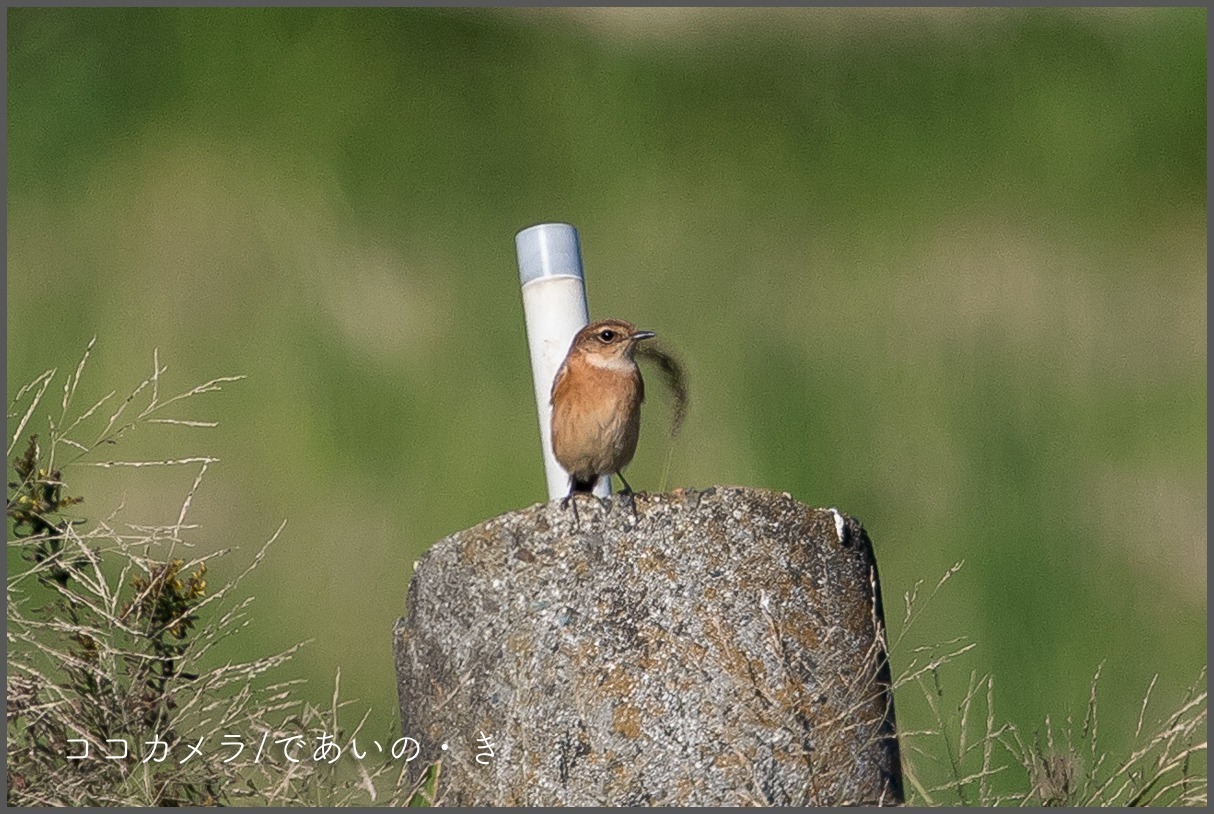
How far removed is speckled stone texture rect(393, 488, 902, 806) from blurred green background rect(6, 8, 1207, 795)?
3.22 m

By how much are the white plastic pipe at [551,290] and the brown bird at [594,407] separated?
0.18 ft

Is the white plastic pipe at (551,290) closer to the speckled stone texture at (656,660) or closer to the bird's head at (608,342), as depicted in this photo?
the bird's head at (608,342)

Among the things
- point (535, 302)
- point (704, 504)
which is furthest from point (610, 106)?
point (704, 504)

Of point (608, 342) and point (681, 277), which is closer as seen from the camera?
point (608, 342)

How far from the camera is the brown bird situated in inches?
221

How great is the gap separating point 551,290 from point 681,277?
5.53m

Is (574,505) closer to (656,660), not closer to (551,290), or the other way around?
(656,660)

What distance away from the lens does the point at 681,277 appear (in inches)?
430

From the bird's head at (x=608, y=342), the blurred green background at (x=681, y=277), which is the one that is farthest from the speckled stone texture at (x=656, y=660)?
the blurred green background at (x=681, y=277)

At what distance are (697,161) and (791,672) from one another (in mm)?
7906

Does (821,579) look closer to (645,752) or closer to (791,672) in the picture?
(791,672)

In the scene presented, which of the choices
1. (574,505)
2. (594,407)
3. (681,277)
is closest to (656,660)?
(574,505)

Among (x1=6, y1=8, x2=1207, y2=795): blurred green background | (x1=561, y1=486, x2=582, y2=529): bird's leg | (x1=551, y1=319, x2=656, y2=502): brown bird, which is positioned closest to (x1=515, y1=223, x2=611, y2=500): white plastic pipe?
(x1=551, y1=319, x2=656, y2=502): brown bird

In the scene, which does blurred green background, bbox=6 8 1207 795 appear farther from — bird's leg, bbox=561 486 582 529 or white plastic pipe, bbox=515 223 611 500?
bird's leg, bbox=561 486 582 529
